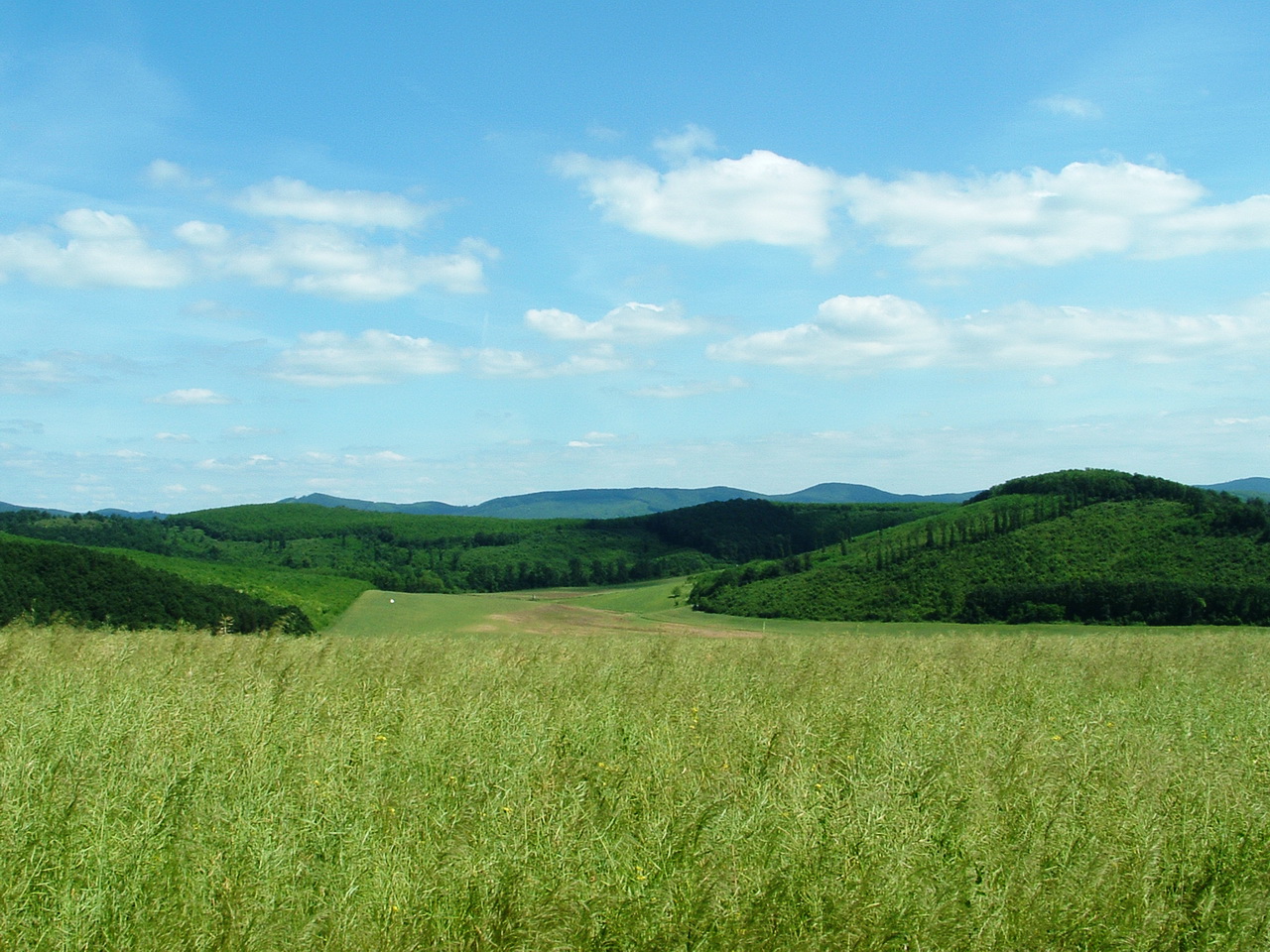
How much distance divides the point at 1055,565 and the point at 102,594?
59751mm

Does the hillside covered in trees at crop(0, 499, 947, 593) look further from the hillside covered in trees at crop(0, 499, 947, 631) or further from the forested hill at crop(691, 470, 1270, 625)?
the forested hill at crop(691, 470, 1270, 625)

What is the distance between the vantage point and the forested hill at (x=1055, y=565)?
47094mm

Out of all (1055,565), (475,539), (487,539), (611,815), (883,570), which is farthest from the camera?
(487,539)

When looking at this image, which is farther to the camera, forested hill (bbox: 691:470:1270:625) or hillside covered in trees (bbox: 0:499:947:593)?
hillside covered in trees (bbox: 0:499:947:593)

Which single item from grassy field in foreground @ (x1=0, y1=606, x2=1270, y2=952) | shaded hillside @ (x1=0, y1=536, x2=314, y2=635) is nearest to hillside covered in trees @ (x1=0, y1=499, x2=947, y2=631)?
shaded hillside @ (x1=0, y1=536, x2=314, y2=635)

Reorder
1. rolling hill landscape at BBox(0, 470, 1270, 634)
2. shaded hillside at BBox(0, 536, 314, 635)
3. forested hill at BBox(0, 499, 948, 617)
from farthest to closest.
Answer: forested hill at BBox(0, 499, 948, 617)
rolling hill landscape at BBox(0, 470, 1270, 634)
shaded hillside at BBox(0, 536, 314, 635)

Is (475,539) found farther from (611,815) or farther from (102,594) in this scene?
(611,815)

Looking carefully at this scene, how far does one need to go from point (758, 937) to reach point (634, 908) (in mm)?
543

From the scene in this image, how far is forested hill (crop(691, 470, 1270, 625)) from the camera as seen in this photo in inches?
1854

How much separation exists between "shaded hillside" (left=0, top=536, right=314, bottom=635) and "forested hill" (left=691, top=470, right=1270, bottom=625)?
154ft

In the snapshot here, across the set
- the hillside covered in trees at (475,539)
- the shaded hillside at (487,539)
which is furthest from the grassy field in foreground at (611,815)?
the shaded hillside at (487,539)

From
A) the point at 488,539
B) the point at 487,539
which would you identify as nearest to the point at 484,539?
the point at 487,539

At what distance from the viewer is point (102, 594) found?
1805 centimetres

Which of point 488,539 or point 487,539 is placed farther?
point 488,539
